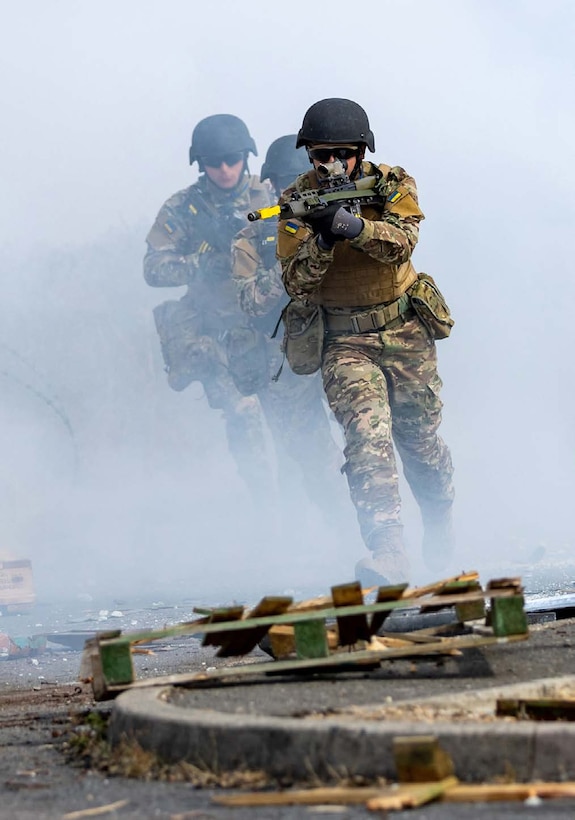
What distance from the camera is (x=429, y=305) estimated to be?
837cm

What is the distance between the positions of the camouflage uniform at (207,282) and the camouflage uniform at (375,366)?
582cm

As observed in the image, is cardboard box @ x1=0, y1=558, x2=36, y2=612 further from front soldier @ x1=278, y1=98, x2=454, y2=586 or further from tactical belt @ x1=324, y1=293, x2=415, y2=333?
tactical belt @ x1=324, y1=293, x2=415, y2=333

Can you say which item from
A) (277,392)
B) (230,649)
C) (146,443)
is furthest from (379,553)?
(146,443)

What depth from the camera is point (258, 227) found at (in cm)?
1341

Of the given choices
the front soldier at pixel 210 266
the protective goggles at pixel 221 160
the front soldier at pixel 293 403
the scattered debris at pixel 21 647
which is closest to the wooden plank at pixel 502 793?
the scattered debris at pixel 21 647

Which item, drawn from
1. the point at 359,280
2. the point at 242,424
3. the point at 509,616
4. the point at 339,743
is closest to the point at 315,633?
the point at 509,616

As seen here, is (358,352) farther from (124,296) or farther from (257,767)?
(124,296)

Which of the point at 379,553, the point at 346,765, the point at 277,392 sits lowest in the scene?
the point at 346,765

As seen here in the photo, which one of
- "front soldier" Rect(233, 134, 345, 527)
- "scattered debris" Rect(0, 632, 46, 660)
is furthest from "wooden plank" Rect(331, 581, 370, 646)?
"front soldier" Rect(233, 134, 345, 527)

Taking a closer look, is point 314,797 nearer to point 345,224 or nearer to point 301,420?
point 345,224

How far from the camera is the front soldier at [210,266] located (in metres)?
15.2

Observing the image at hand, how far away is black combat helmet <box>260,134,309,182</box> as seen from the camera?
580 inches

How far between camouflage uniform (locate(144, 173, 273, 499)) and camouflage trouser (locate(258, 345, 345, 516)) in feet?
2.24

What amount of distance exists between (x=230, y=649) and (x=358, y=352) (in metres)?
4.37
